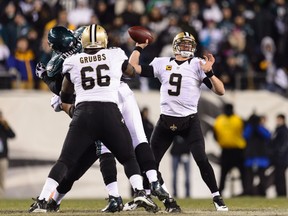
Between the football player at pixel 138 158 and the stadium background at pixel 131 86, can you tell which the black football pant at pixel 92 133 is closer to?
the football player at pixel 138 158

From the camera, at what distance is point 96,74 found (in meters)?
10.8

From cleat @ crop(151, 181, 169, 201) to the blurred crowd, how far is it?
8.62 metres

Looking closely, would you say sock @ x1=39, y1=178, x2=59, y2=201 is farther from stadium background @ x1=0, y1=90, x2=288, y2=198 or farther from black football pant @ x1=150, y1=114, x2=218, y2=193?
Result: stadium background @ x1=0, y1=90, x2=288, y2=198

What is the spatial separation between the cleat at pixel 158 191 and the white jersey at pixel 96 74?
1.04m

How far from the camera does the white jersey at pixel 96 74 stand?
1082cm

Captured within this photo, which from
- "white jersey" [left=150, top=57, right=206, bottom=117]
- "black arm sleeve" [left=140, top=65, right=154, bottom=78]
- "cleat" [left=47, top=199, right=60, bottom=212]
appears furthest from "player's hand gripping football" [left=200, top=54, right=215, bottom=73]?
"cleat" [left=47, top=199, right=60, bottom=212]

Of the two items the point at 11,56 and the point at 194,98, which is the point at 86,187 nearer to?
the point at 11,56

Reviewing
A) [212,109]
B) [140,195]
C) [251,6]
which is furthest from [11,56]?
[140,195]

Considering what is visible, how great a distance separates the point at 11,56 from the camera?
20.0 metres

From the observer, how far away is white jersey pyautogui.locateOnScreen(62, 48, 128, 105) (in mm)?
10820

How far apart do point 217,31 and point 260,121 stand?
2.21 metres

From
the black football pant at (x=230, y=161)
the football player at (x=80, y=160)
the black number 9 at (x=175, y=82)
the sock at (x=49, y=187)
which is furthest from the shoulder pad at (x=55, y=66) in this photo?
the black football pant at (x=230, y=161)

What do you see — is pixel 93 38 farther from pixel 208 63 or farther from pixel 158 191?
pixel 158 191

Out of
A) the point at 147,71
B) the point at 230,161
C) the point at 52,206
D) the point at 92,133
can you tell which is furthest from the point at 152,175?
the point at 230,161
